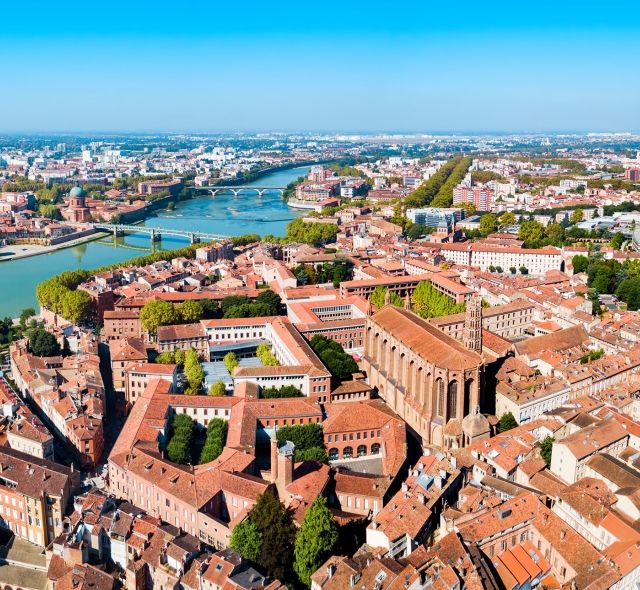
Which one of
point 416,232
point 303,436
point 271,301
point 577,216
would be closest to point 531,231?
point 577,216

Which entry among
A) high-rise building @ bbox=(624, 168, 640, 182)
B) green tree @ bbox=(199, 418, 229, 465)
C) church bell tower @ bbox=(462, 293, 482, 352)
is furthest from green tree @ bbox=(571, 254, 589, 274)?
high-rise building @ bbox=(624, 168, 640, 182)

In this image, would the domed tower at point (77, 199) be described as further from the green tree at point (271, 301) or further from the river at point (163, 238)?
the green tree at point (271, 301)

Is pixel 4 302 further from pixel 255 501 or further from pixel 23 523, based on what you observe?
pixel 255 501

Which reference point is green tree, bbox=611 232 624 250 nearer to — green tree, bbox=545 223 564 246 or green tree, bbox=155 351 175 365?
green tree, bbox=545 223 564 246

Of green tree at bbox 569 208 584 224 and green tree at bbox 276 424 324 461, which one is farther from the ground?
green tree at bbox 569 208 584 224

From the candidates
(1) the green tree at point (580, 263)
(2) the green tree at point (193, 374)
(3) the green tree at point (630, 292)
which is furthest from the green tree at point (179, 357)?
(1) the green tree at point (580, 263)

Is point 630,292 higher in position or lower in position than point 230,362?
higher

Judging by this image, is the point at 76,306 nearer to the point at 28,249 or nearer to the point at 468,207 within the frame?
the point at 28,249
